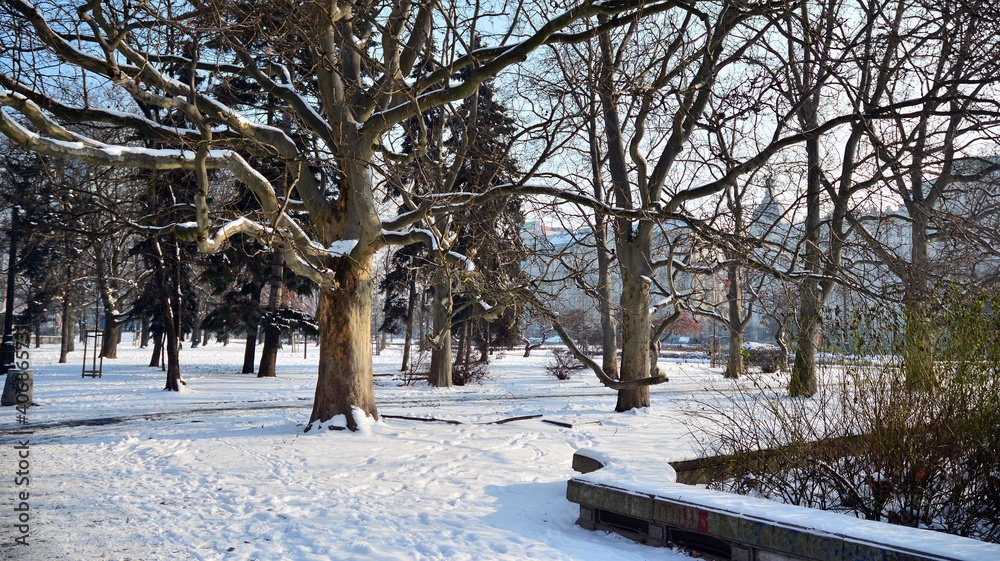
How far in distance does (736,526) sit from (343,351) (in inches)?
291

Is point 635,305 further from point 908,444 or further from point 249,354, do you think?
point 249,354

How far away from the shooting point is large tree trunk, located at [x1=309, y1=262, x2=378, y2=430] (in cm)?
1054

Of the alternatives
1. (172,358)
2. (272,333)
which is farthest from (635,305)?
(272,333)

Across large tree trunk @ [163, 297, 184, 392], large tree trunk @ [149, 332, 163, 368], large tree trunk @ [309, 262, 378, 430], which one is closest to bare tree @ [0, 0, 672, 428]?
large tree trunk @ [309, 262, 378, 430]

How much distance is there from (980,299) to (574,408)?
10.8 metres

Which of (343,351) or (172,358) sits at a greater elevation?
(343,351)

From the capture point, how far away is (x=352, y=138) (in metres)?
10.2

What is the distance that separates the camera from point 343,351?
10555 mm

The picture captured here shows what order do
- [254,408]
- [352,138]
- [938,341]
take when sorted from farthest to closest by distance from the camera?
[254,408]
[352,138]
[938,341]

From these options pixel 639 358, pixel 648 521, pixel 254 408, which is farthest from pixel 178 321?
pixel 648 521

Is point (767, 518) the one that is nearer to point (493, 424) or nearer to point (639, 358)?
point (493, 424)

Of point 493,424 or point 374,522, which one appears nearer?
point 374,522

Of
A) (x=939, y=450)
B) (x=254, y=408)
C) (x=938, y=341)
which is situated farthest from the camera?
(x=254, y=408)

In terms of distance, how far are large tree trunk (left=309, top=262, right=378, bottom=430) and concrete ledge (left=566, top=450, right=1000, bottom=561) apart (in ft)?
18.9
